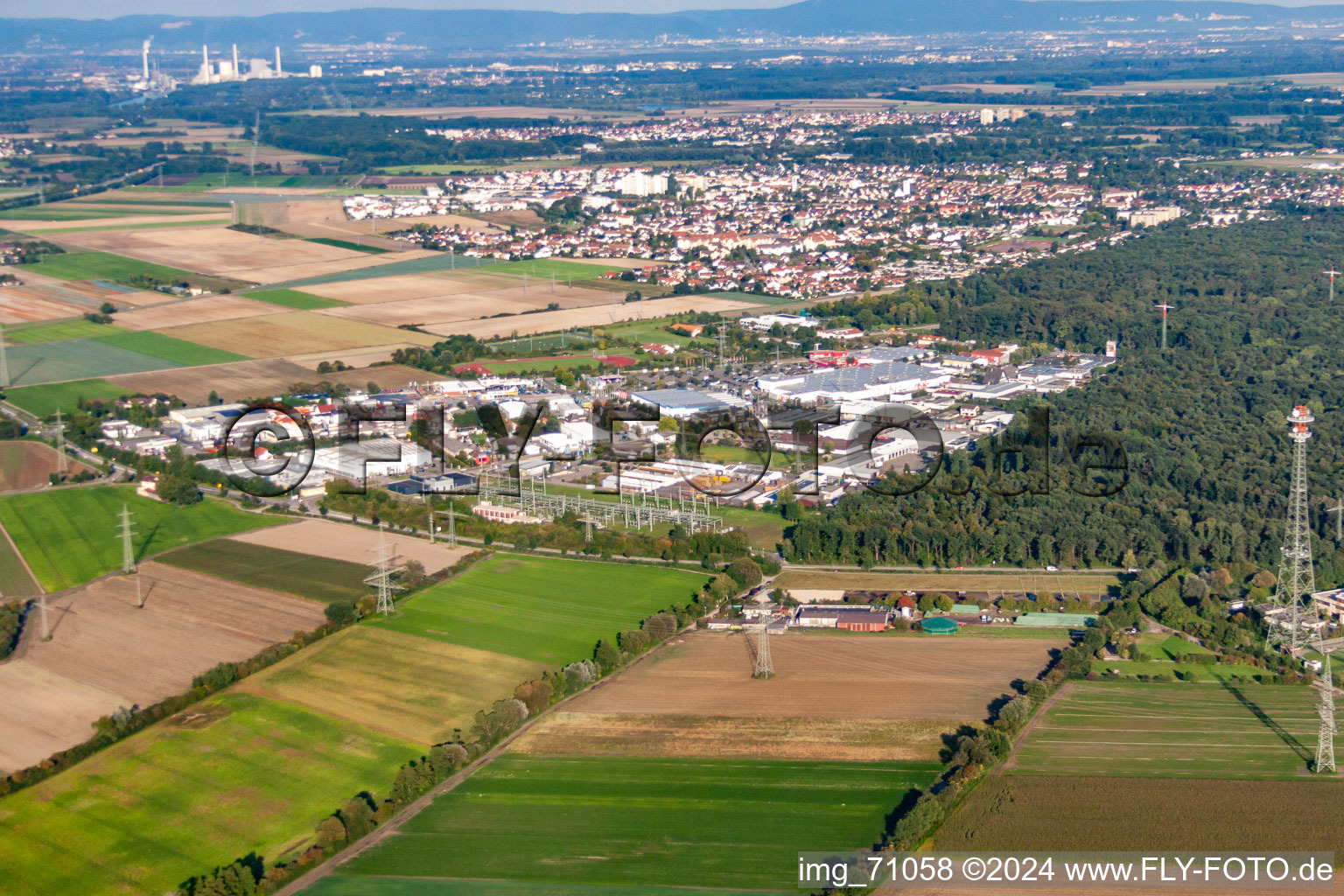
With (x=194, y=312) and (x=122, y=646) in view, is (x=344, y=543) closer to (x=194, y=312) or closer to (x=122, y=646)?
(x=122, y=646)

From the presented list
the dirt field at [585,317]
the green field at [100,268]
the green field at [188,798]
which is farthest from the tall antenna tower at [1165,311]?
the green field at [100,268]

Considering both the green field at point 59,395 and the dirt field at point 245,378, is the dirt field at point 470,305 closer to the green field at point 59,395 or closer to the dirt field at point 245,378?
the dirt field at point 245,378

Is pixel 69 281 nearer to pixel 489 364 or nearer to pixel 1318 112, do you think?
pixel 489 364

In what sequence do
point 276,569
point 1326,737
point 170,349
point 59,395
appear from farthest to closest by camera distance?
point 170,349 < point 59,395 < point 276,569 < point 1326,737

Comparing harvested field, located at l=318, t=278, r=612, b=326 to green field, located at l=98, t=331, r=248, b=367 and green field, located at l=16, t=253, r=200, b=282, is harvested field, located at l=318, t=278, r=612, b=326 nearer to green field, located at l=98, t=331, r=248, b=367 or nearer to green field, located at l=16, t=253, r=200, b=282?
green field, located at l=98, t=331, r=248, b=367

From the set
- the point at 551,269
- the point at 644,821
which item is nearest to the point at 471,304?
the point at 551,269

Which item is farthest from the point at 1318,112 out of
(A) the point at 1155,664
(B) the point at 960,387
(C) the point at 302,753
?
(C) the point at 302,753
